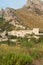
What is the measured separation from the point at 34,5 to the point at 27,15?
24.2 feet

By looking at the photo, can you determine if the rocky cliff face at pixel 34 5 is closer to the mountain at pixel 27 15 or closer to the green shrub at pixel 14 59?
the mountain at pixel 27 15

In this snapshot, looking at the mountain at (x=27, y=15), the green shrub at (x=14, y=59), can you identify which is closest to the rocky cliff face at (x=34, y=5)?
the mountain at (x=27, y=15)

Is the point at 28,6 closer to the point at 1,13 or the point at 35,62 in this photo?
the point at 1,13

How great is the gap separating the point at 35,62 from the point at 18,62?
1612mm

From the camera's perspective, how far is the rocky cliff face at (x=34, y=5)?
122 m

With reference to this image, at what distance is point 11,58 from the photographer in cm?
1366

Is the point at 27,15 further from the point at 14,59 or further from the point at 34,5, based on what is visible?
the point at 14,59

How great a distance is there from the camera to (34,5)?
123 m

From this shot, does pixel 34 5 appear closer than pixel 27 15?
No

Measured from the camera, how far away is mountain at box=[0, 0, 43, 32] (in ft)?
318

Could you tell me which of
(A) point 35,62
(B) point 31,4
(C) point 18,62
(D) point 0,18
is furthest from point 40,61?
(B) point 31,4

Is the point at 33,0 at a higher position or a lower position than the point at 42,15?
higher

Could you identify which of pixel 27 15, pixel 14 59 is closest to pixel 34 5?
pixel 27 15

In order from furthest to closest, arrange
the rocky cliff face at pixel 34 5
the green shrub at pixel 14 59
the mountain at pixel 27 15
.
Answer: the rocky cliff face at pixel 34 5 < the mountain at pixel 27 15 < the green shrub at pixel 14 59
